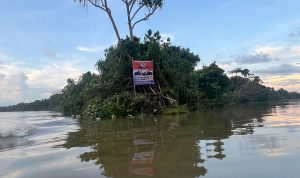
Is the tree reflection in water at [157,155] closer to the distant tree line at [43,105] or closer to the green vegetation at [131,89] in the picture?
the green vegetation at [131,89]

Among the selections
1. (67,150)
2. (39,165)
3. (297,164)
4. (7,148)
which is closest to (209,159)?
(297,164)

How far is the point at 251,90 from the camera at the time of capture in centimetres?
6034

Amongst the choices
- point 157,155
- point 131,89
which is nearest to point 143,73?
point 131,89

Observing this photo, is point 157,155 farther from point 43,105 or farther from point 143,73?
point 43,105

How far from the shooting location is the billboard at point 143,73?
2394 cm

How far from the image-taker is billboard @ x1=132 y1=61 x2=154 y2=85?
23938 millimetres

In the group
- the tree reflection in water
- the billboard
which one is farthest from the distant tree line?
the tree reflection in water

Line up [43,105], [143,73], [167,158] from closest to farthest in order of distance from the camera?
1. [167,158]
2. [143,73]
3. [43,105]

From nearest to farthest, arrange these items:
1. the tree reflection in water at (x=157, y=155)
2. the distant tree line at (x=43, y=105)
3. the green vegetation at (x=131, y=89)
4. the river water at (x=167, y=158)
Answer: the river water at (x=167, y=158) < the tree reflection in water at (x=157, y=155) < the green vegetation at (x=131, y=89) < the distant tree line at (x=43, y=105)

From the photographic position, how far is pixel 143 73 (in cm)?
2431

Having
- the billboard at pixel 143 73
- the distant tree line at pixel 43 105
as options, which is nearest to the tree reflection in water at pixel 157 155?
the billboard at pixel 143 73

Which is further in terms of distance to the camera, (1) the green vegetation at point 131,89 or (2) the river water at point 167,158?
(1) the green vegetation at point 131,89

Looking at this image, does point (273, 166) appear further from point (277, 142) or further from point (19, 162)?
point (19, 162)

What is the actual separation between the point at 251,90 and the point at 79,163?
56157 mm
